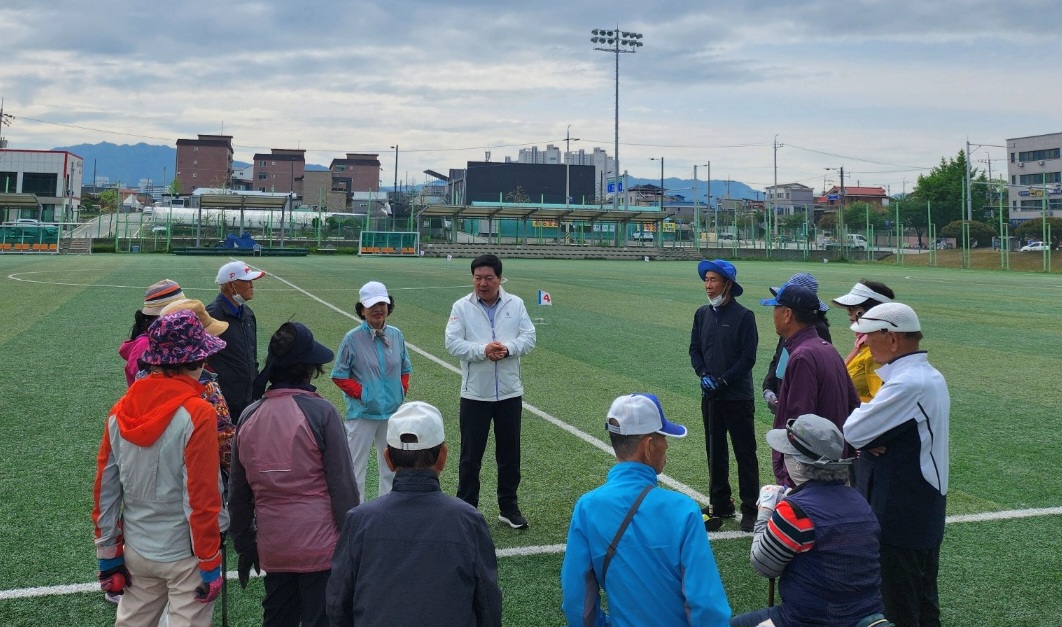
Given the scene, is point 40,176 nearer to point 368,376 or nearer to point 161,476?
point 368,376

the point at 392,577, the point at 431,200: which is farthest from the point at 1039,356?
the point at 431,200

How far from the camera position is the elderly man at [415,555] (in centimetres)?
308

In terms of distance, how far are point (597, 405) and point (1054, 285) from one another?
3505 centimetres

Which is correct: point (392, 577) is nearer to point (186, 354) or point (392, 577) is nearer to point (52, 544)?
point (186, 354)

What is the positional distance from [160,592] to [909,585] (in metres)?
3.78

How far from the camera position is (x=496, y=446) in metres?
6.78

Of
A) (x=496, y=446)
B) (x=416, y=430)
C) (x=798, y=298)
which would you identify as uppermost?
(x=798, y=298)

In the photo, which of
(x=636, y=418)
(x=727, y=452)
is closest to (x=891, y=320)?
(x=636, y=418)

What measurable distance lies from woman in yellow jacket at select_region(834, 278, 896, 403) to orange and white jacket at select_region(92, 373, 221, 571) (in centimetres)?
422

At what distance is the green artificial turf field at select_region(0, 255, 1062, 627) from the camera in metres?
5.41

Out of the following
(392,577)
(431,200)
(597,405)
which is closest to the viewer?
(392,577)

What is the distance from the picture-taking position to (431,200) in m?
126

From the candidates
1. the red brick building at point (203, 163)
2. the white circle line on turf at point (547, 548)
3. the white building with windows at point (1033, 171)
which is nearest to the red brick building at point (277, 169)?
the red brick building at point (203, 163)

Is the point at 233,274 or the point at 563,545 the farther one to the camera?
the point at 233,274
